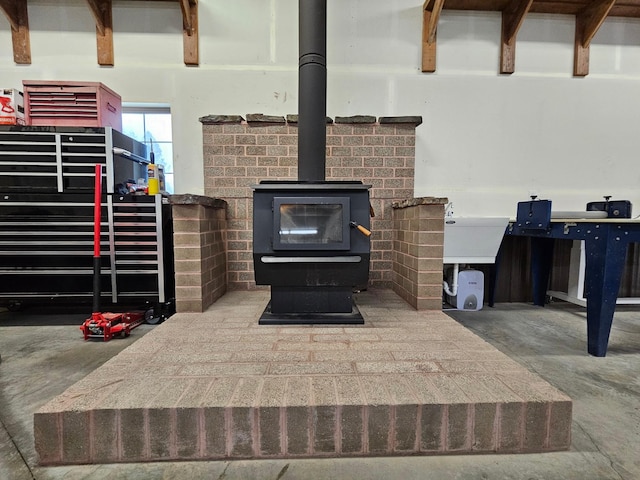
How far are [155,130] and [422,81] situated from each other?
8.33 ft

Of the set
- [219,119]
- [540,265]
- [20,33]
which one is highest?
[20,33]

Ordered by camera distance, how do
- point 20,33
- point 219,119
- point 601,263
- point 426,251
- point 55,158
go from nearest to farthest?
point 601,263, point 426,251, point 55,158, point 219,119, point 20,33

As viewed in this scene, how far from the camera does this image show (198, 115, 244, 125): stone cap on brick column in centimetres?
240

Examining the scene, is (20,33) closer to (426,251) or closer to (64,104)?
(64,104)

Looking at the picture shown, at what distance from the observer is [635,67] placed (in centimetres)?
293

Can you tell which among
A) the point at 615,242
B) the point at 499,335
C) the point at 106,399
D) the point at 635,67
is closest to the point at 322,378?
the point at 106,399

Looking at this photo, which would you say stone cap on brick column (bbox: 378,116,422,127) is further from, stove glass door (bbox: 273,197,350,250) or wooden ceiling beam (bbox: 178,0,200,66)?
wooden ceiling beam (bbox: 178,0,200,66)

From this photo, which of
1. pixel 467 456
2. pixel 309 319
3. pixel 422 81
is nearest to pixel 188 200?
pixel 309 319

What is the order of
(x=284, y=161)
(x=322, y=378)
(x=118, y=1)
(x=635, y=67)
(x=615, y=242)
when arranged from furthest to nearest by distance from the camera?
(x=635, y=67) < (x=118, y=1) < (x=284, y=161) < (x=615, y=242) < (x=322, y=378)

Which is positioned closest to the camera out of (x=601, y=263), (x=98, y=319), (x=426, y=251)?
(x=601, y=263)

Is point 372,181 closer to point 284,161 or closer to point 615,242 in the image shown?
point 284,161

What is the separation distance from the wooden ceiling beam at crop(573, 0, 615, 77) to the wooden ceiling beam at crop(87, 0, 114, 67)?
13.9 feet

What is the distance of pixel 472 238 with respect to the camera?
2566mm

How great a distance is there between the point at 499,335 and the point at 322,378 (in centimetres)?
168
